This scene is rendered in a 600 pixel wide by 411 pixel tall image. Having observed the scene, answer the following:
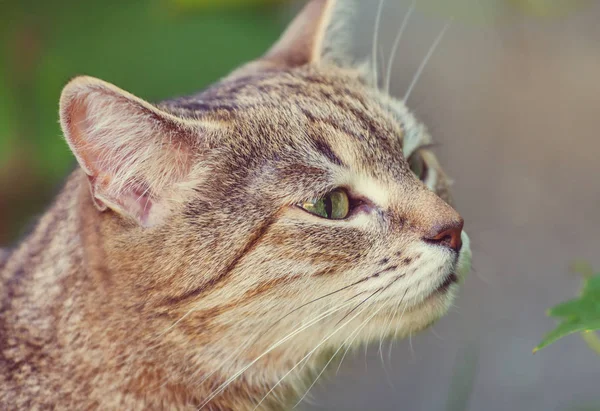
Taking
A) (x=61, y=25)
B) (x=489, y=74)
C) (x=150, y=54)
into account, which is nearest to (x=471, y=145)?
(x=489, y=74)

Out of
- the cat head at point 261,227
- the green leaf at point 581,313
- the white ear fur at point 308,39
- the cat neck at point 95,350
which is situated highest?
the white ear fur at point 308,39

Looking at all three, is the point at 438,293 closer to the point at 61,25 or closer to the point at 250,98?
the point at 250,98

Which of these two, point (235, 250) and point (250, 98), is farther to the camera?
point (250, 98)

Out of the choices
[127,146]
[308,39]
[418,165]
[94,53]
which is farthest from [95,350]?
[94,53]

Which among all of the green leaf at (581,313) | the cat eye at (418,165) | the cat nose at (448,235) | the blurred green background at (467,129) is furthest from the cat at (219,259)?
the blurred green background at (467,129)

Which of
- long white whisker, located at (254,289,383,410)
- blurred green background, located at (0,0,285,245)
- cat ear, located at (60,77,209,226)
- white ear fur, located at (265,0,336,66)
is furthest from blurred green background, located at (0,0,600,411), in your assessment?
cat ear, located at (60,77,209,226)

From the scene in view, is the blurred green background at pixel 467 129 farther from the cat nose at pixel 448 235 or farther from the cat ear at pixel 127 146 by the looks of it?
the cat ear at pixel 127 146

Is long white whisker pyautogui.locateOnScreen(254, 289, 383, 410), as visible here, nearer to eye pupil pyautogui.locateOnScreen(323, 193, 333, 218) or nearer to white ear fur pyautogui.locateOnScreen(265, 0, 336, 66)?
eye pupil pyautogui.locateOnScreen(323, 193, 333, 218)

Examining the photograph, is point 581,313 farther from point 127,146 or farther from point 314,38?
point 314,38
